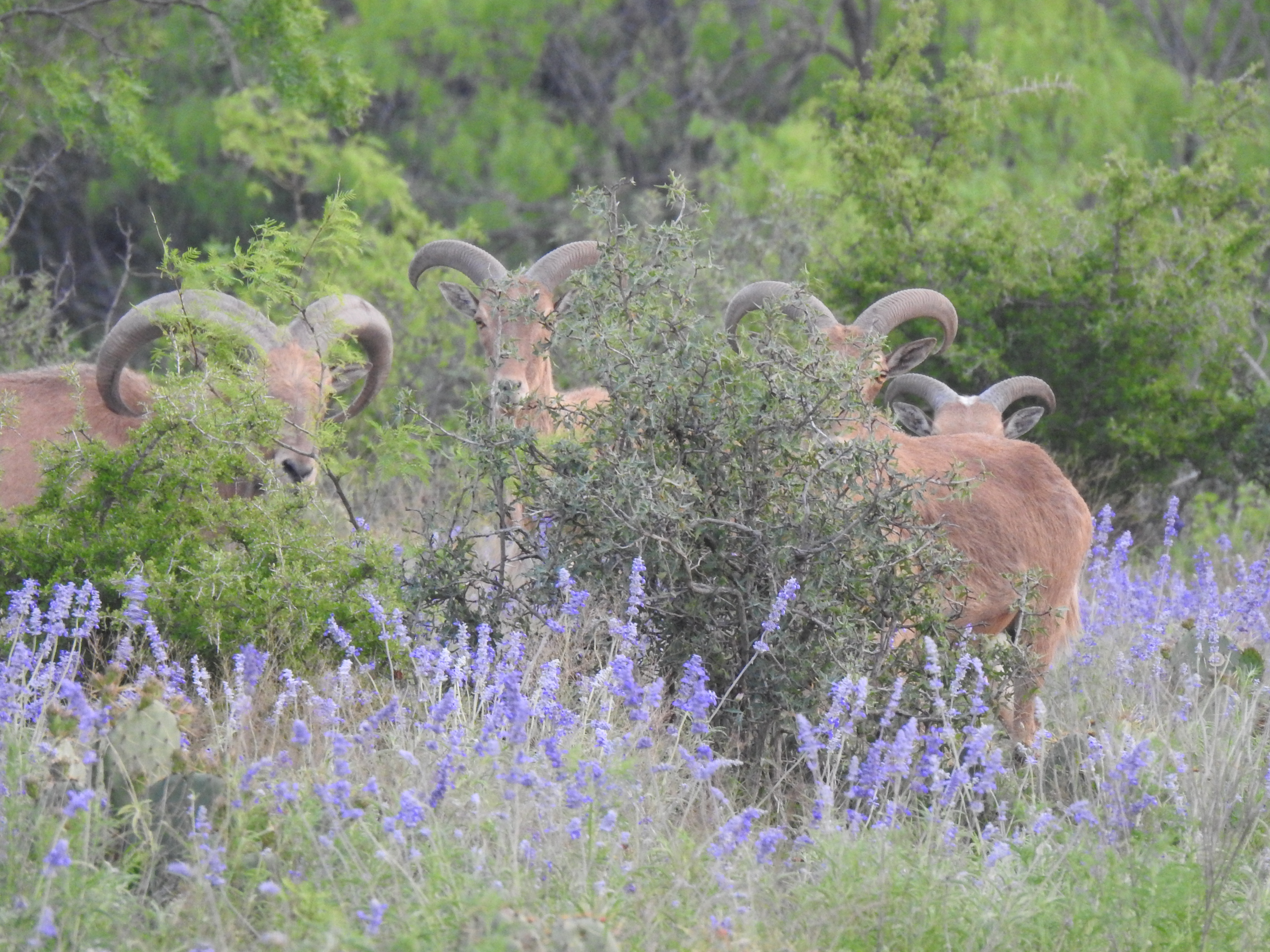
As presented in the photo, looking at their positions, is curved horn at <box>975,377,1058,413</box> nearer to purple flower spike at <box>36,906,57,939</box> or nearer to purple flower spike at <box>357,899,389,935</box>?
purple flower spike at <box>357,899,389,935</box>

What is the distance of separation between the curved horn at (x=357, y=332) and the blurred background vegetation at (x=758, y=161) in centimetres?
51

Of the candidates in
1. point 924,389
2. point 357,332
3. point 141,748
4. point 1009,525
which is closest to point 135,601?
point 141,748

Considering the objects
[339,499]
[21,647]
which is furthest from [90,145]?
[21,647]

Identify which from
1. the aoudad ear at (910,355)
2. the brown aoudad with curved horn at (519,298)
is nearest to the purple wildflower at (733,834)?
the brown aoudad with curved horn at (519,298)

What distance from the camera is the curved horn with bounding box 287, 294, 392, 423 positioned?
813cm

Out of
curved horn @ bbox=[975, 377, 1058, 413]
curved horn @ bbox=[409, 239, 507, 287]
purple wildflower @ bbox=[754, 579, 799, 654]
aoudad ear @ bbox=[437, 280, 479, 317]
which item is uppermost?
curved horn @ bbox=[975, 377, 1058, 413]

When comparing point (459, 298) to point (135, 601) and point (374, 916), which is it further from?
point (374, 916)

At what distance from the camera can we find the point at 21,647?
4379 mm

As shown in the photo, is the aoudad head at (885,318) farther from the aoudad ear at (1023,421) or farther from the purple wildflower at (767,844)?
the purple wildflower at (767,844)

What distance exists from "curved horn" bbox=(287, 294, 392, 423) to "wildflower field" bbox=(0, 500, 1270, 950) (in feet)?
9.70

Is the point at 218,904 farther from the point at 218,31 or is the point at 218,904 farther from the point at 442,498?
the point at 218,31

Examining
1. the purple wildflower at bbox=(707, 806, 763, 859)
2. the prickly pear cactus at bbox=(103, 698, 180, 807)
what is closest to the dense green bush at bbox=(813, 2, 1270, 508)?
the purple wildflower at bbox=(707, 806, 763, 859)

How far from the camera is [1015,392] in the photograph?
1076cm

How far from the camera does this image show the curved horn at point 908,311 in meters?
9.56
